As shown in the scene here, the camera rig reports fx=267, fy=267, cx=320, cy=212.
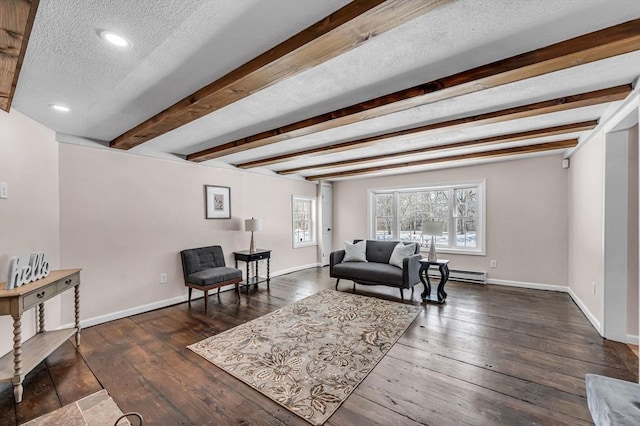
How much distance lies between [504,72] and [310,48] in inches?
51.0

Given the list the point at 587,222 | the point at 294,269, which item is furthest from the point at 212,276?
the point at 587,222

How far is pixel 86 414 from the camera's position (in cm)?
179

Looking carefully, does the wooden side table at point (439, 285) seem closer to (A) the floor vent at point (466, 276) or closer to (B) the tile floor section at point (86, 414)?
(A) the floor vent at point (466, 276)

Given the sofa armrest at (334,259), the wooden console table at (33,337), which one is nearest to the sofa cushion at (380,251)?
the sofa armrest at (334,259)

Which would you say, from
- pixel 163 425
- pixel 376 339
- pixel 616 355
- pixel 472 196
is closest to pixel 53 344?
pixel 163 425

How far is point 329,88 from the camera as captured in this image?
2139mm

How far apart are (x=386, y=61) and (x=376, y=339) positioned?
258 cm

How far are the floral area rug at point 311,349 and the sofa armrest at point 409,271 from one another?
40 centimetres

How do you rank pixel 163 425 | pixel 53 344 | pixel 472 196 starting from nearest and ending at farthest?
pixel 163 425 < pixel 53 344 < pixel 472 196

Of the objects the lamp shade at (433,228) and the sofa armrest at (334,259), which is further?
the sofa armrest at (334,259)

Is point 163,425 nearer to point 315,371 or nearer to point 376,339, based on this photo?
point 315,371

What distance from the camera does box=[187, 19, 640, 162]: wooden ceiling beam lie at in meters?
1.47

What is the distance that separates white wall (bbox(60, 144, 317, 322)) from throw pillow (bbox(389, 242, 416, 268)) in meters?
2.81

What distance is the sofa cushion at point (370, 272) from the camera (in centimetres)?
415
